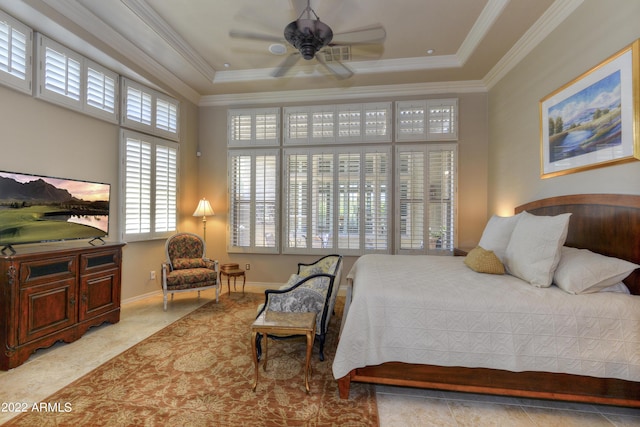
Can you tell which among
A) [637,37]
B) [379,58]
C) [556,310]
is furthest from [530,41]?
[556,310]

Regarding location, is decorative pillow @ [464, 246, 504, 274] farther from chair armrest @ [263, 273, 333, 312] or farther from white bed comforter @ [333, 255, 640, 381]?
chair armrest @ [263, 273, 333, 312]

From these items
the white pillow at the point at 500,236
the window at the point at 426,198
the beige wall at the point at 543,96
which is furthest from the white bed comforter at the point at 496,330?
the window at the point at 426,198

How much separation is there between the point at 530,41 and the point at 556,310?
3.17m

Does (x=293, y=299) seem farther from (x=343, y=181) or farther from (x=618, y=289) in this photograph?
(x=343, y=181)

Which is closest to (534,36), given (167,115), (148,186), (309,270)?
(309,270)

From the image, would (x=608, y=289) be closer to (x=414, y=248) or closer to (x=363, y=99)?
(x=414, y=248)

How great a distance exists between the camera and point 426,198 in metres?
4.59

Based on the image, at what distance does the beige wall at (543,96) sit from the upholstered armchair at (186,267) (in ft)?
14.0

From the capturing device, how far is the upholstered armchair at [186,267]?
3.79 metres

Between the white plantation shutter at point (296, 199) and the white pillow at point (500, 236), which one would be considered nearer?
the white pillow at point (500, 236)

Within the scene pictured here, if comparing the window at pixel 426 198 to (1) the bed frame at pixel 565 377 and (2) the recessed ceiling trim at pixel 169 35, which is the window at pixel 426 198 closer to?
(1) the bed frame at pixel 565 377

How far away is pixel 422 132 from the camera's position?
461 cm

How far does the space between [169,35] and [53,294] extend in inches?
125

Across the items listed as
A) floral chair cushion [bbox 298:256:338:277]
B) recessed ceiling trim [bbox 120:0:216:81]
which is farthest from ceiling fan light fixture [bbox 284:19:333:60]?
floral chair cushion [bbox 298:256:338:277]
